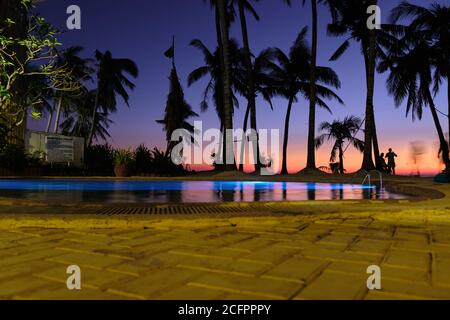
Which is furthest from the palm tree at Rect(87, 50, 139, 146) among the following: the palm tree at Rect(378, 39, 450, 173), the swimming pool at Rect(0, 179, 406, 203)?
the swimming pool at Rect(0, 179, 406, 203)

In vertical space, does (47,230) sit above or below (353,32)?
below

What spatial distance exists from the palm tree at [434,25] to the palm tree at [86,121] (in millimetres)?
26873

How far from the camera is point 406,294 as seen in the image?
Result: 186 centimetres

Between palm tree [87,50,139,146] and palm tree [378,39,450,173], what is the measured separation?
20.3m

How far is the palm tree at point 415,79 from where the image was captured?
22.1 metres

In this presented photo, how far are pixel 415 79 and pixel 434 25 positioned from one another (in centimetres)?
309

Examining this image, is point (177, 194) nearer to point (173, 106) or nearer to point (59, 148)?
point (59, 148)

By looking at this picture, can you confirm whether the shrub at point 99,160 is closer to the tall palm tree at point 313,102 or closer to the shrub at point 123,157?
the shrub at point 123,157

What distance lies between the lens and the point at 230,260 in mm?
2459

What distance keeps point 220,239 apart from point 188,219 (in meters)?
0.65

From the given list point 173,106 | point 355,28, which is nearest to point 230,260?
point 355,28
